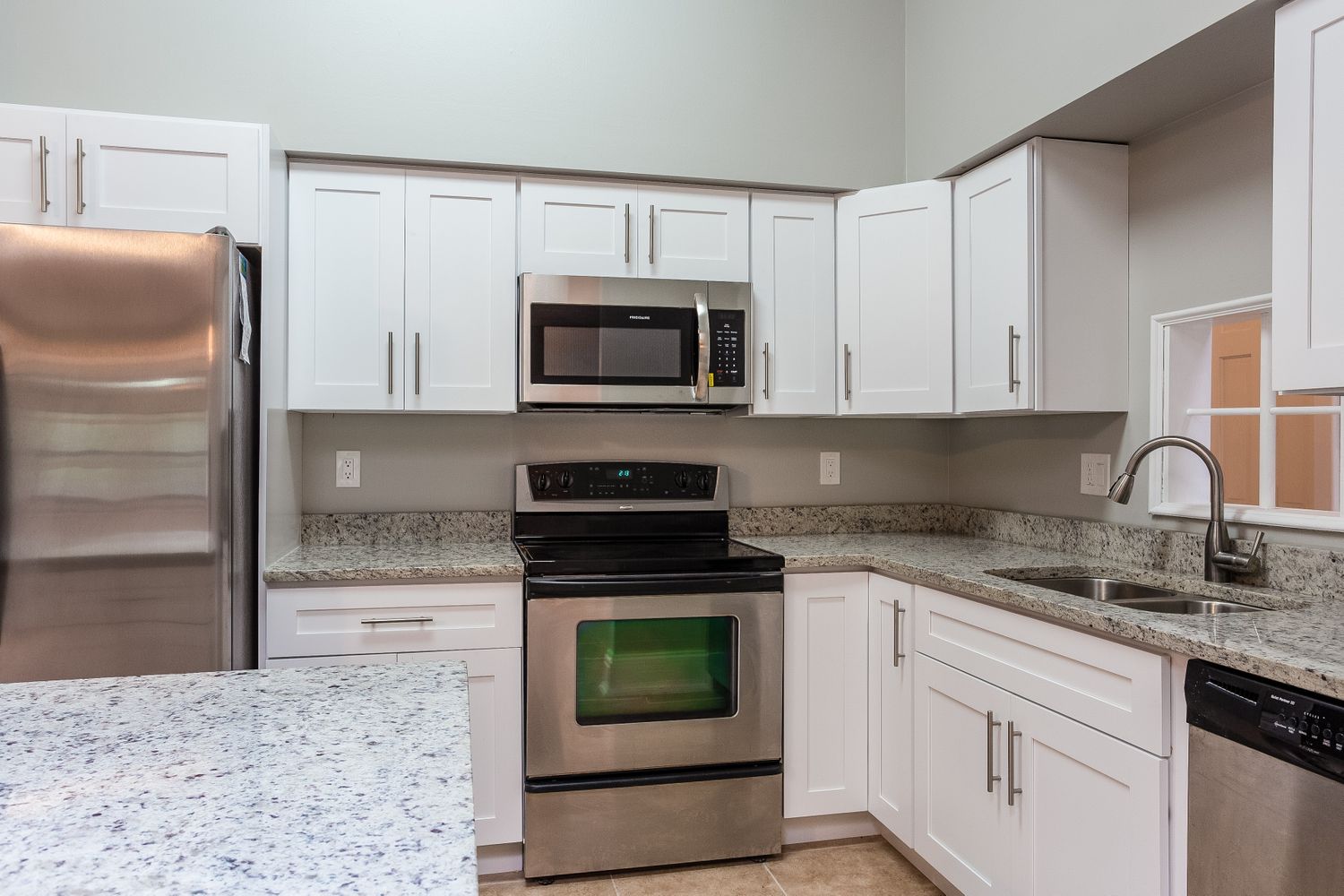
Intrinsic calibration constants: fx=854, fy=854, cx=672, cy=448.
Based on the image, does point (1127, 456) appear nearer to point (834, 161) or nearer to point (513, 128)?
point (834, 161)

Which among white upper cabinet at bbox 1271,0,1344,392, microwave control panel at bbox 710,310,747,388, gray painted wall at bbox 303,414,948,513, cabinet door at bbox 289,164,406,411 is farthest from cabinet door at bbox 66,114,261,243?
white upper cabinet at bbox 1271,0,1344,392

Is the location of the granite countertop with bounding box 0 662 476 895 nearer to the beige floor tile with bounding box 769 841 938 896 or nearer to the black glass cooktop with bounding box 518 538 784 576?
the black glass cooktop with bounding box 518 538 784 576

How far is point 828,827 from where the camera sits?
2.56m

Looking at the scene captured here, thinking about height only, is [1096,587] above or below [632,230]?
below

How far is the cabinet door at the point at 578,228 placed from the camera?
2602 millimetres

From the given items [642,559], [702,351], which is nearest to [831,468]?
[702,351]

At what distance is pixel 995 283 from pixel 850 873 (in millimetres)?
1711

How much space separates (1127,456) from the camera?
91.9 inches

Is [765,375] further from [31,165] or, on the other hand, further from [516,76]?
[31,165]

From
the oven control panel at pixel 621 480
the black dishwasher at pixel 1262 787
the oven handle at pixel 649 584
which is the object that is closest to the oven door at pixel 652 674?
the oven handle at pixel 649 584

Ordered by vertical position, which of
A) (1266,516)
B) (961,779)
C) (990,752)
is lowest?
(961,779)

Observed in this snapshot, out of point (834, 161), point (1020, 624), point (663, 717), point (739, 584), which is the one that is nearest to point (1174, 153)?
point (834, 161)

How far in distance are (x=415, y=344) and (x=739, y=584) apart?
117cm

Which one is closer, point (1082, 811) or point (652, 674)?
point (1082, 811)
